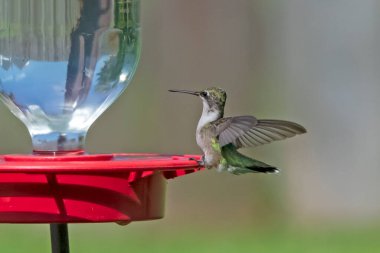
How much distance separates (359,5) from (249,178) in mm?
1983

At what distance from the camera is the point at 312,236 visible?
7668 millimetres

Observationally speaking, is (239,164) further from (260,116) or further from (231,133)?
(260,116)

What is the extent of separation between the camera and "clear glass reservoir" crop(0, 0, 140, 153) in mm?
2711

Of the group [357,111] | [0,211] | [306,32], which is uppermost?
[306,32]

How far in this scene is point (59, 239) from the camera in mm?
2482

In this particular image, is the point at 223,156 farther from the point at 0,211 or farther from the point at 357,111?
the point at 357,111

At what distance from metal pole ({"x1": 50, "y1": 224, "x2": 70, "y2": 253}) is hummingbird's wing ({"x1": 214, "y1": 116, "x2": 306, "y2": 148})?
59cm

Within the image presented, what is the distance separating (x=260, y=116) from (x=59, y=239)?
5535 millimetres

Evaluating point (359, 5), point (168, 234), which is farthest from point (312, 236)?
Answer: point (359, 5)

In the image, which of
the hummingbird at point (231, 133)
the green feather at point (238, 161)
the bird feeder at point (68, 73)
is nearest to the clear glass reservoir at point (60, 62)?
the bird feeder at point (68, 73)

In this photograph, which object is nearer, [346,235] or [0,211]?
[0,211]

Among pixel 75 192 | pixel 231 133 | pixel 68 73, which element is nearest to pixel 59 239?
pixel 75 192

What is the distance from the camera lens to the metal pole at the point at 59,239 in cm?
247

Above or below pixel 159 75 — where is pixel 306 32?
above
